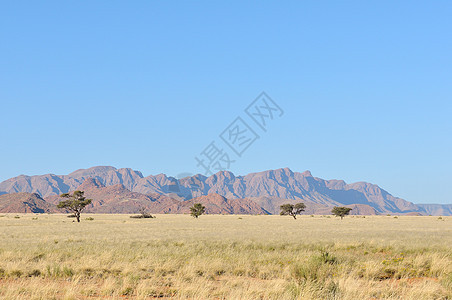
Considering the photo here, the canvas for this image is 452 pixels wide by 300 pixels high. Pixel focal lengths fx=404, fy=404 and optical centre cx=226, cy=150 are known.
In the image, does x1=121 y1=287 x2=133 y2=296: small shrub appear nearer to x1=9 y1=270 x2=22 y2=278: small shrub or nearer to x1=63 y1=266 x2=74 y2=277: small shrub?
x1=63 y1=266 x2=74 y2=277: small shrub

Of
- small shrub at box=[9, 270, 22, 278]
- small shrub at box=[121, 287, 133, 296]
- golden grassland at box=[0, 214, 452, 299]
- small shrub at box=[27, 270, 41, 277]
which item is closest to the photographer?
golden grassland at box=[0, 214, 452, 299]

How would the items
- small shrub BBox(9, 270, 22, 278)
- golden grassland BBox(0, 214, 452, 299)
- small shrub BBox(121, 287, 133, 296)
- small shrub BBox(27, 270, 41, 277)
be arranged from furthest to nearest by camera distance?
small shrub BBox(27, 270, 41, 277)
small shrub BBox(9, 270, 22, 278)
small shrub BBox(121, 287, 133, 296)
golden grassland BBox(0, 214, 452, 299)

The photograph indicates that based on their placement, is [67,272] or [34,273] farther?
[34,273]

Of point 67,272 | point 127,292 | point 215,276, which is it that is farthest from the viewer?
point 215,276

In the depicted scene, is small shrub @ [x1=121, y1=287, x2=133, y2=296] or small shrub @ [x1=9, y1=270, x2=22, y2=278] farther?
small shrub @ [x1=9, y1=270, x2=22, y2=278]

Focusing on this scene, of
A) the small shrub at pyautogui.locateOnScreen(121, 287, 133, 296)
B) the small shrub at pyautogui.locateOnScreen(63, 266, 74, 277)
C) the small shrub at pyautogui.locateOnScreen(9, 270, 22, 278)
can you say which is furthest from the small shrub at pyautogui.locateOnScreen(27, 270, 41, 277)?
the small shrub at pyautogui.locateOnScreen(121, 287, 133, 296)

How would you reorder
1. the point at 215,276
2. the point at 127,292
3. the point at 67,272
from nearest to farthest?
the point at 127,292, the point at 67,272, the point at 215,276

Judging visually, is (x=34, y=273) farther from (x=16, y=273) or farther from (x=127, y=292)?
(x=127, y=292)

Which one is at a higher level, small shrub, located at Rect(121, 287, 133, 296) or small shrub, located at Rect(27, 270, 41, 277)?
small shrub, located at Rect(27, 270, 41, 277)

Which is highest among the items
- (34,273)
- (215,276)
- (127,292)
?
(34,273)

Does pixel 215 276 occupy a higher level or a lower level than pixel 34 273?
lower

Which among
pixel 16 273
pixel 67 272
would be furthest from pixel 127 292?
pixel 16 273

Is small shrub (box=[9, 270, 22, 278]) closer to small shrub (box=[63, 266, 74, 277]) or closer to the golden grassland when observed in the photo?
the golden grassland

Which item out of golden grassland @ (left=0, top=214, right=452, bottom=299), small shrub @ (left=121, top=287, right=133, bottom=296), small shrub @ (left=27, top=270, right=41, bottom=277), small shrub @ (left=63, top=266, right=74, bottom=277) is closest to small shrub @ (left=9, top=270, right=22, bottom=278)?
golden grassland @ (left=0, top=214, right=452, bottom=299)
